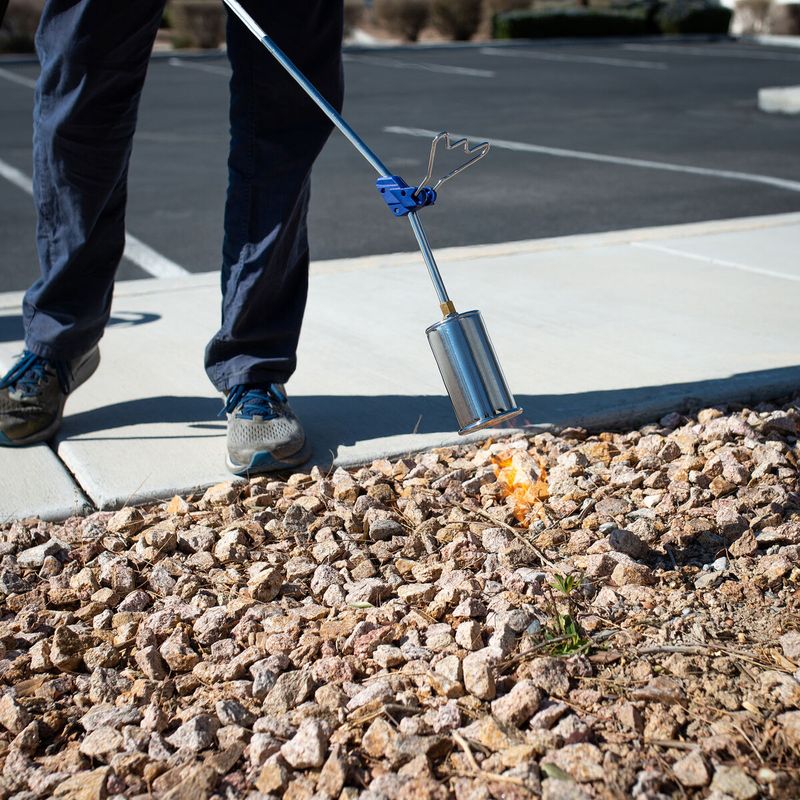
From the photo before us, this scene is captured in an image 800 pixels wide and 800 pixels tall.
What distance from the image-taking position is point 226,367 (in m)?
2.91

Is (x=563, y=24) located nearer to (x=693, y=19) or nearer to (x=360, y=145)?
(x=693, y=19)

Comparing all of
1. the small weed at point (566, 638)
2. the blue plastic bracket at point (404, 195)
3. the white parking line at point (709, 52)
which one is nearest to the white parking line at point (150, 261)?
the blue plastic bracket at point (404, 195)

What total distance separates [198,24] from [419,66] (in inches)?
293

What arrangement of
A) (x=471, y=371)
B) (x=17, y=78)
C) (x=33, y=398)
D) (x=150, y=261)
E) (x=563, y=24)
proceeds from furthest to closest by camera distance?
(x=563, y=24)
(x=17, y=78)
(x=150, y=261)
(x=33, y=398)
(x=471, y=371)

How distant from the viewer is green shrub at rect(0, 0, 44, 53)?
21.8 meters

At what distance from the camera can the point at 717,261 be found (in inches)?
185

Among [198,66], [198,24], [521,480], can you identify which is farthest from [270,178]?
[198,24]

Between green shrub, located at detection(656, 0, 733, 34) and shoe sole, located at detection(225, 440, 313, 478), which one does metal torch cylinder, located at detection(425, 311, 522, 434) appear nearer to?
shoe sole, located at detection(225, 440, 313, 478)

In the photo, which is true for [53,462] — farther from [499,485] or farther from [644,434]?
[644,434]

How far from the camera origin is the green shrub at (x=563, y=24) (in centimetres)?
2397

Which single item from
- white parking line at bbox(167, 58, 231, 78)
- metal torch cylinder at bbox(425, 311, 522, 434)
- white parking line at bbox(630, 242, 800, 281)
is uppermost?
metal torch cylinder at bbox(425, 311, 522, 434)

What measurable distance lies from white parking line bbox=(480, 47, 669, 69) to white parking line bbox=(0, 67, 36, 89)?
814 cm

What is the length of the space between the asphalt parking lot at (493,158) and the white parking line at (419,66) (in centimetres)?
17

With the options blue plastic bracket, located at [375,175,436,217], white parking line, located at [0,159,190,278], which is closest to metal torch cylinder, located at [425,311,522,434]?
blue plastic bracket, located at [375,175,436,217]
